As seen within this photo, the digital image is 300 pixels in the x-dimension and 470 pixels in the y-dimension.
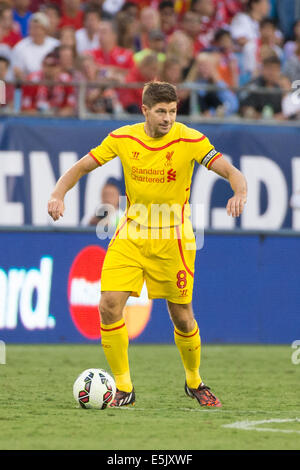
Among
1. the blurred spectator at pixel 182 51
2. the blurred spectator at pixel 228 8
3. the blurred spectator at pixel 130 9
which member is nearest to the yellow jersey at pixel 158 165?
the blurred spectator at pixel 182 51

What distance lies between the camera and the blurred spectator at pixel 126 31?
563 inches

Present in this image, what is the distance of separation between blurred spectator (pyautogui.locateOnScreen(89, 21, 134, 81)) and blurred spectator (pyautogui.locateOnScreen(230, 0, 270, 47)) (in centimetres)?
252

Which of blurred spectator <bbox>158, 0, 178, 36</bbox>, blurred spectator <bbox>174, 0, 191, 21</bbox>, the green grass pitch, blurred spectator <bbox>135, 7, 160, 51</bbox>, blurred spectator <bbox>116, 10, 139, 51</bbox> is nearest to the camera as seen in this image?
the green grass pitch

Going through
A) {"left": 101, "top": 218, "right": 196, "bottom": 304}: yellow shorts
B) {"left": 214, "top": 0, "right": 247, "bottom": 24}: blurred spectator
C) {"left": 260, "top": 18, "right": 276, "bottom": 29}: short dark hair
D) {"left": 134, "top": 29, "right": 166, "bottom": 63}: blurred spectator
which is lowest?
{"left": 101, "top": 218, "right": 196, "bottom": 304}: yellow shorts

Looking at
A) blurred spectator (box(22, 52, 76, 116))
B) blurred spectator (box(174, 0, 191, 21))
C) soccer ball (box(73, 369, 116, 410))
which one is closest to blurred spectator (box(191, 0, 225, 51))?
blurred spectator (box(174, 0, 191, 21))

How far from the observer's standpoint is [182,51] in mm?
14008

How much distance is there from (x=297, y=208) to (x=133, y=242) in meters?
6.90

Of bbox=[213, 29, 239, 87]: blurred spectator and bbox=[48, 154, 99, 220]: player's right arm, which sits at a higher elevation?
bbox=[213, 29, 239, 87]: blurred spectator

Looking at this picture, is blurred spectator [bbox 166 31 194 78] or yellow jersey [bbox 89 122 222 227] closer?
yellow jersey [bbox 89 122 222 227]

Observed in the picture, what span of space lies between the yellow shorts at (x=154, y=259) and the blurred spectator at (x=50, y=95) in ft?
21.1

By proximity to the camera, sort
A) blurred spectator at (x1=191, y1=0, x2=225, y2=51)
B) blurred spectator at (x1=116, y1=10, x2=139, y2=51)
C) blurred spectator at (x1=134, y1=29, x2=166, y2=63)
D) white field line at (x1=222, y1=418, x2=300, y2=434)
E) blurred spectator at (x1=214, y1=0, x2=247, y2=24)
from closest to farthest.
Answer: white field line at (x1=222, y1=418, x2=300, y2=434) → blurred spectator at (x1=134, y1=29, x2=166, y2=63) → blurred spectator at (x1=116, y1=10, x2=139, y2=51) → blurred spectator at (x1=191, y1=0, x2=225, y2=51) → blurred spectator at (x1=214, y1=0, x2=247, y2=24)

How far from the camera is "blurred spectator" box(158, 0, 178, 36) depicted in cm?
1505

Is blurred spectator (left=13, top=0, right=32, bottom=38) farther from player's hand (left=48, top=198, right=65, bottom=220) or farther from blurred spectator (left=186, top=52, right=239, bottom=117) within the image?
player's hand (left=48, top=198, right=65, bottom=220)

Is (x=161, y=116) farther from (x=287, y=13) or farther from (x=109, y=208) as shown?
(x=287, y=13)
